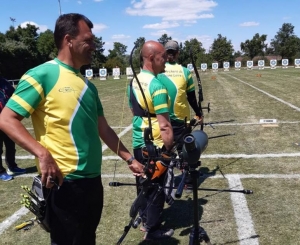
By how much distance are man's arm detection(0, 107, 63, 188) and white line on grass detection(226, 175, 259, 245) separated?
7.26 feet

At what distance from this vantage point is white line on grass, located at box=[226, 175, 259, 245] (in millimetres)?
3611

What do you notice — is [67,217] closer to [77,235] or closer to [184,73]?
[77,235]

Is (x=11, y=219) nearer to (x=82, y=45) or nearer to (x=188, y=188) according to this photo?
(x=188, y=188)

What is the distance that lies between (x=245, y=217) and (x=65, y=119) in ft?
8.62

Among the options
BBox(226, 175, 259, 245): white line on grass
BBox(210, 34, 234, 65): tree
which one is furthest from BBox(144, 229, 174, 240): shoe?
BBox(210, 34, 234, 65): tree

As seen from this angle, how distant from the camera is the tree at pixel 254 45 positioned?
101 metres

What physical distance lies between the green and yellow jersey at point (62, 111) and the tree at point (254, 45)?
103748 millimetres

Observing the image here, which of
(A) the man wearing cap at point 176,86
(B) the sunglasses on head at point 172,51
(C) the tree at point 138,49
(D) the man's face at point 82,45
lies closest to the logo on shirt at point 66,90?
(D) the man's face at point 82,45

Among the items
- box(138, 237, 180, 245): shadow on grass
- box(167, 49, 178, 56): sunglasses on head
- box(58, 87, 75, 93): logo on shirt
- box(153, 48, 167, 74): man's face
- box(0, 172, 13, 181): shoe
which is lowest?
box(138, 237, 180, 245): shadow on grass

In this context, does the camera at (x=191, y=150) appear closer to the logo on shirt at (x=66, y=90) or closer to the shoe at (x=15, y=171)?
the logo on shirt at (x=66, y=90)

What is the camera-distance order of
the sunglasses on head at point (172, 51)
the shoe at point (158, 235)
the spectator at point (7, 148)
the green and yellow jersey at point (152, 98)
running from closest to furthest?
the green and yellow jersey at point (152, 98)
the shoe at point (158, 235)
the sunglasses on head at point (172, 51)
the spectator at point (7, 148)

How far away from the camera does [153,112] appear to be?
352 centimetres

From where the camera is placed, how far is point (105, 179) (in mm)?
5602

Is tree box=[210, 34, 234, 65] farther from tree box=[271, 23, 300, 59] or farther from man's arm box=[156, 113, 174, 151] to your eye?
man's arm box=[156, 113, 174, 151]
